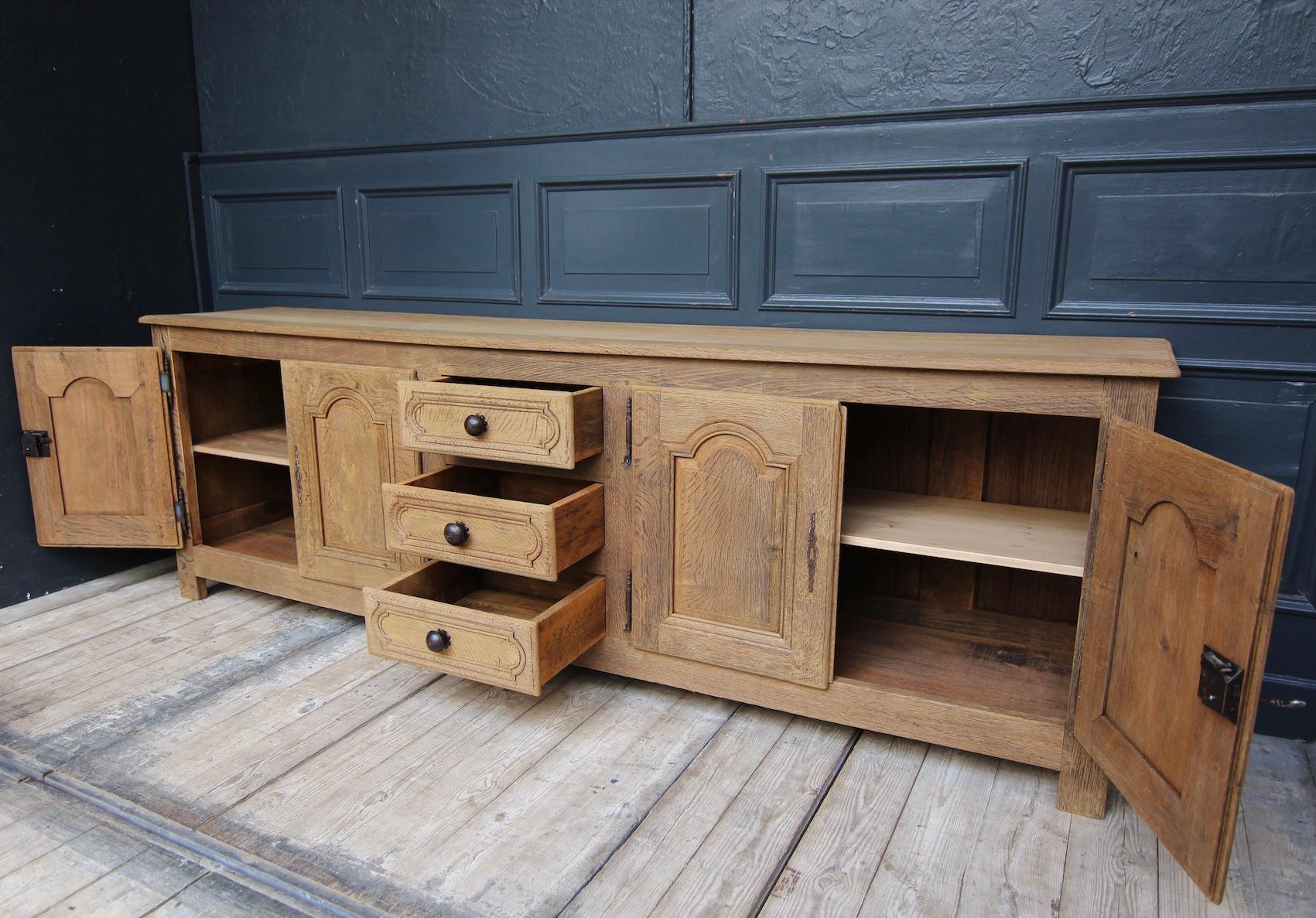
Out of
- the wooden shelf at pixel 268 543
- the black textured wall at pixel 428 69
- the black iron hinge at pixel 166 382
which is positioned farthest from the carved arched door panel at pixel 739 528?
the black iron hinge at pixel 166 382

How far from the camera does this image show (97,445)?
2.48 meters

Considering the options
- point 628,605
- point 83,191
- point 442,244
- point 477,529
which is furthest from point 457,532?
point 83,191

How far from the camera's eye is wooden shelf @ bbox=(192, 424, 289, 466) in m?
2.41

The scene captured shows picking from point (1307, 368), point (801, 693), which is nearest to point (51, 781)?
point (801, 693)

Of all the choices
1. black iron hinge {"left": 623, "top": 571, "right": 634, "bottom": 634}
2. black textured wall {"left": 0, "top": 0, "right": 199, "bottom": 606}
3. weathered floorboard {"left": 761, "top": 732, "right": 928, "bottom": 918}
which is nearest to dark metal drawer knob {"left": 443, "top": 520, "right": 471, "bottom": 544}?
black iron hinge {"left": 623, "top": 571, "right": 634, "bottom": 634}

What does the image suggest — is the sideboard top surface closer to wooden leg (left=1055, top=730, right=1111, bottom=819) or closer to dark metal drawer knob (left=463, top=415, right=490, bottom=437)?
dark metal drawer knob (left=463, top=415, right=490, bottom=437)

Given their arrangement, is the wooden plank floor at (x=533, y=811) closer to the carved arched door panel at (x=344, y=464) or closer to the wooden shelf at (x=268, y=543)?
the carved arched door panel at (x=344, y=464)

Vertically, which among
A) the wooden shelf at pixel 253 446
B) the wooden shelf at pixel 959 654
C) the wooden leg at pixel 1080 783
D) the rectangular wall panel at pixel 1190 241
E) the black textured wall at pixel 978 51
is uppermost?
the black textured wall at pixel 978 51

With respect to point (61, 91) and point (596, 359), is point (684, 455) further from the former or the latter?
point (61, 91)

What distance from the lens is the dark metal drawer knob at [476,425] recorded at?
6.02ft

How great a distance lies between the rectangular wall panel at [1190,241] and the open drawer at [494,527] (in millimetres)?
1145

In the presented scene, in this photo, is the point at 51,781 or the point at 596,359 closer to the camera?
the point at 51,781

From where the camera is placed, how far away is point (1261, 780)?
1736 mm

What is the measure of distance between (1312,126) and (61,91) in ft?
10.3
